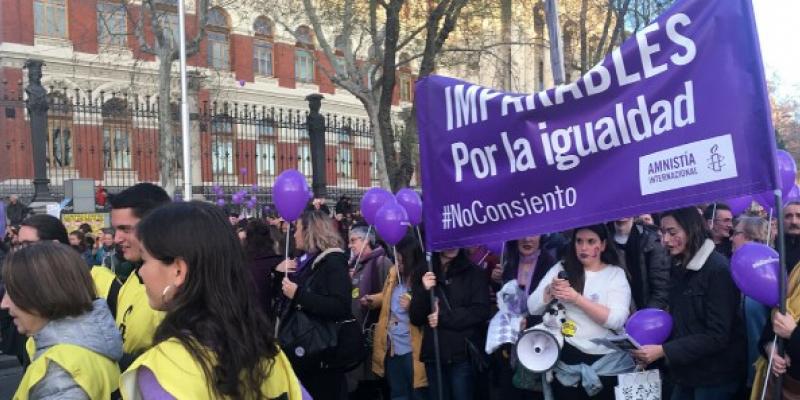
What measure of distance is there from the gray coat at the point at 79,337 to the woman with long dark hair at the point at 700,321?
279 cm

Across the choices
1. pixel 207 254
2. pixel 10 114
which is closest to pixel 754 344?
pixel 207 254

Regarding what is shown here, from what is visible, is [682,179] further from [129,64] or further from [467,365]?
[129,64]

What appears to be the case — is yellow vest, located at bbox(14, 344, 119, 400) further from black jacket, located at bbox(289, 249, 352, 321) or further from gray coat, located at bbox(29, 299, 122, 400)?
black jacket, located at bbox(289, 249, 352, 321)

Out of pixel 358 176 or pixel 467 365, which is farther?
pixel 358 176

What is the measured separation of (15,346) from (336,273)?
87.7 inches

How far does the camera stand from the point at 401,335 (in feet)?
18.8

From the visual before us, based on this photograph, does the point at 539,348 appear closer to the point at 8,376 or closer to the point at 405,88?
the point at 8,376

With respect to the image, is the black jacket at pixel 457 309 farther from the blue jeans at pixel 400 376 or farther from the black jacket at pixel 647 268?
the black jacket at pixel 647 268

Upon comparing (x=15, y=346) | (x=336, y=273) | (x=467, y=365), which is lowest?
(x=467, y=365)

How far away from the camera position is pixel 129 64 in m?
27.0

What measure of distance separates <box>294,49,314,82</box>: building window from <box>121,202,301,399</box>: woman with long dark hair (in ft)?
105

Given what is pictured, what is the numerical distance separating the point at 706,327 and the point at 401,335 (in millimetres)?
2458

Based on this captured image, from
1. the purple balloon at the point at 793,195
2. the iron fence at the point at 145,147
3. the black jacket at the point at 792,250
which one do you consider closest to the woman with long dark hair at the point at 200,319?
the black jacket at the point at 792,250

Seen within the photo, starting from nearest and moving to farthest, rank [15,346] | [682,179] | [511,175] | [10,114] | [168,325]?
1. [168,325]
2. [682,179]
3. [511,175]
4. [15,346]
5. [10,114]
